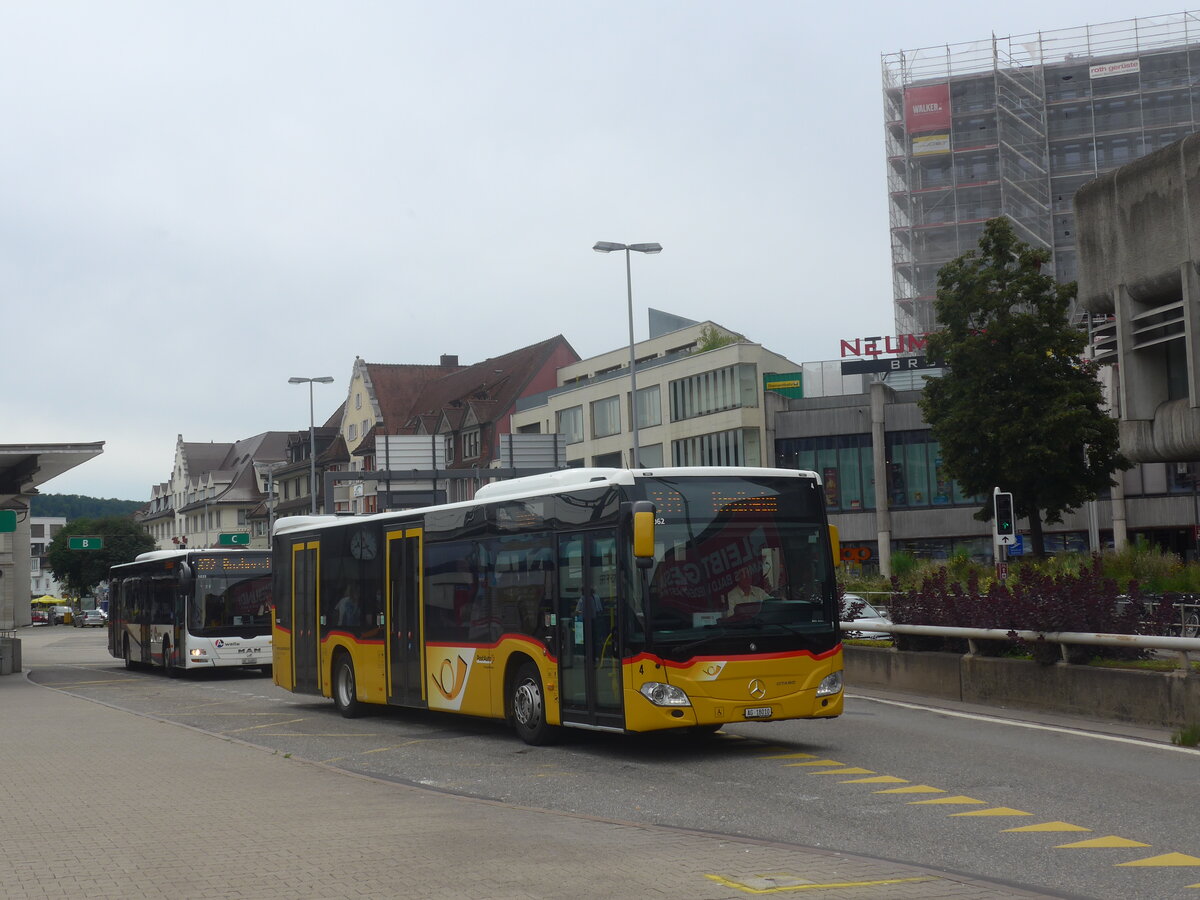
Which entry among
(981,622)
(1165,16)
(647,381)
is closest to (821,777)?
(981,622)

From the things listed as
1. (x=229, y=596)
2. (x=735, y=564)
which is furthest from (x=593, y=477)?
(x=229, y=596)

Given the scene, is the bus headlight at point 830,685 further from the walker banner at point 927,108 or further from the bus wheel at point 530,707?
the walker banner at point 927,108

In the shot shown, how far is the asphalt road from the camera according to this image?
29.8 ft

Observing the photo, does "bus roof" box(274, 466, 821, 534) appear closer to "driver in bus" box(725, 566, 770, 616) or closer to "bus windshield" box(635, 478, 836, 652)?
"bus windshield" box(635, 478, 836, 652)

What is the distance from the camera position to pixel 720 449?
229 ft

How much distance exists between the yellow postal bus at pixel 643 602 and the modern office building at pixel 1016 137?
6945cm

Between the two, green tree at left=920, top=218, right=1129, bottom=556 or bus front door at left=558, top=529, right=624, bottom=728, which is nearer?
bus front door at left=558, top=529, right=624, bottom=728

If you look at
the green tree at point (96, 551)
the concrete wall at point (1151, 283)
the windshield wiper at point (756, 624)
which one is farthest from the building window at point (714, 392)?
the green tree at point (96, 551)

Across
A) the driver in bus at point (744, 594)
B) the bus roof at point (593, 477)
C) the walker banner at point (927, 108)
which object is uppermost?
the walker banner at point (927, 108)

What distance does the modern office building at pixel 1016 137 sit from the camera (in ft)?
271

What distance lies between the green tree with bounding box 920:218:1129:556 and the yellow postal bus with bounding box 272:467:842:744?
25781mm

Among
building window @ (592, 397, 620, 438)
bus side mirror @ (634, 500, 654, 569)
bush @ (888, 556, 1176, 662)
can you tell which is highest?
building window @ (592, 397, 620, 438)

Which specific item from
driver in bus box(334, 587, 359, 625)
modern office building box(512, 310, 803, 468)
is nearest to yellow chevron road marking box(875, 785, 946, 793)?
driver in bus box(334, 587, 359, 625)

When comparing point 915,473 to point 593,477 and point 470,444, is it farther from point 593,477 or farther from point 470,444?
point 593,477
